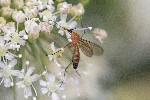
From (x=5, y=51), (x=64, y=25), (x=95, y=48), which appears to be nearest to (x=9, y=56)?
(x=5, y=51)

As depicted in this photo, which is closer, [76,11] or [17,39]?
[17,39]

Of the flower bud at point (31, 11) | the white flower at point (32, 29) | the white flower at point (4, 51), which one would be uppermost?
the flower bud at point (31, 11)

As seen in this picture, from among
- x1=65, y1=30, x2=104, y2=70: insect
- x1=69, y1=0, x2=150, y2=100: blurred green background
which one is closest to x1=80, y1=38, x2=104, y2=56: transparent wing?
x1=65, y1=30, x2=104, y2=70: insect

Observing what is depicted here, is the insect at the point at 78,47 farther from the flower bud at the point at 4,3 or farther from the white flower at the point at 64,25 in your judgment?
the flower bud at the point at 4,3

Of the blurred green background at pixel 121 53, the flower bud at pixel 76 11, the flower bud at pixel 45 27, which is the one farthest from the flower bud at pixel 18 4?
the blurred green background at pixel 121 53

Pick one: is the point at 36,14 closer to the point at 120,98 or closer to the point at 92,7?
the point at 92,7

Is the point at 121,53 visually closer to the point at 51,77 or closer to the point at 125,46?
the point at 125,46

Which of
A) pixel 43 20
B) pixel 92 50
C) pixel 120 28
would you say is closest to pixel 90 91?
pixel 120 28
